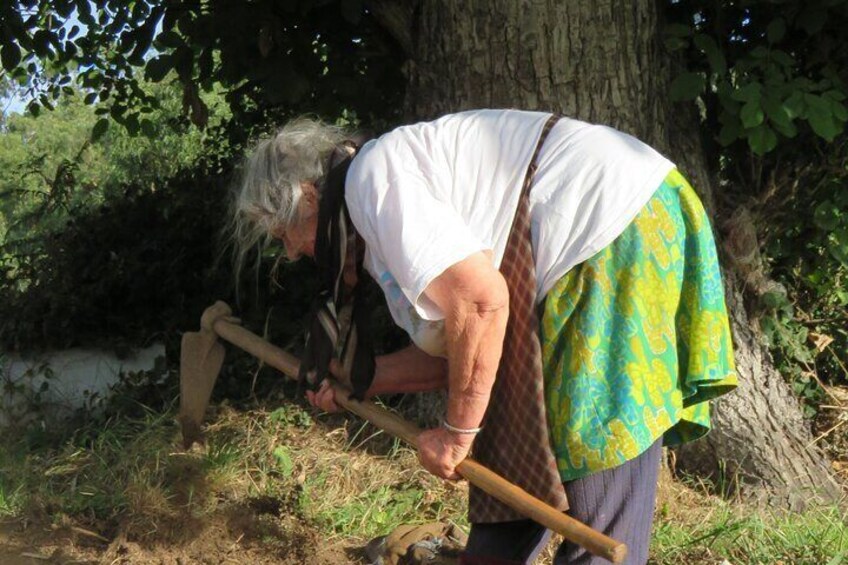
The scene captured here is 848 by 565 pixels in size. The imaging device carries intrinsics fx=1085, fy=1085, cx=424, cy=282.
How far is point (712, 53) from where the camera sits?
163 inches

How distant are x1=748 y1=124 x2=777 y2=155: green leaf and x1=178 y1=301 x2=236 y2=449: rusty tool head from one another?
1941 mm

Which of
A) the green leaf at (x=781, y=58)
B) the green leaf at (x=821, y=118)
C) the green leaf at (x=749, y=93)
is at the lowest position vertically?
→ the green leaf at (x=821, y=118)

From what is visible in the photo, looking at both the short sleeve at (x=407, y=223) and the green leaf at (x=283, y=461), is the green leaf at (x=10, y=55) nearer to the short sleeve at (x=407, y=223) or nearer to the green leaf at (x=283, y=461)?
the green leaf at (x=283, y=461)

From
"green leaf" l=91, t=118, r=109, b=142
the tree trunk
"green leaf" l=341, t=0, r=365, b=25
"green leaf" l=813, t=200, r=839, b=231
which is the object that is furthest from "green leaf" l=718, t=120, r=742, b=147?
"green leaf" l=91, t=118, r=109, b=142

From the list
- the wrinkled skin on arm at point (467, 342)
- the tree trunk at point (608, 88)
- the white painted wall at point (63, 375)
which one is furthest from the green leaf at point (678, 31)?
the white painted wall at point (63, 375)

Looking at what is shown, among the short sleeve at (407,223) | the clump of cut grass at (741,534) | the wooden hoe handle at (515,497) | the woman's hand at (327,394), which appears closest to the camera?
the short sleeve at (407,223)

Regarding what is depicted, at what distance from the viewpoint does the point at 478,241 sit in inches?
92.3

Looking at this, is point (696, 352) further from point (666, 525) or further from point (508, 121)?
point (666, 525)

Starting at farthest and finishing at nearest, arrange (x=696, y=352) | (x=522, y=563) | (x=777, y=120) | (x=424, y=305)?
(x=777, y=120) → (x=522, y=563) → (x=696, y=352) → (x=424, y=305)

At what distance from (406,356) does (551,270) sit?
27.2 inches

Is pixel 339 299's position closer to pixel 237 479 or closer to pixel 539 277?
pixel 539 277

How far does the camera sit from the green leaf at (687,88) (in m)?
4.07

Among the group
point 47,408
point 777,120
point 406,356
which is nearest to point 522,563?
point 406,356

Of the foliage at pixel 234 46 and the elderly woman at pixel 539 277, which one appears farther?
the foliage at pixel 234 46
